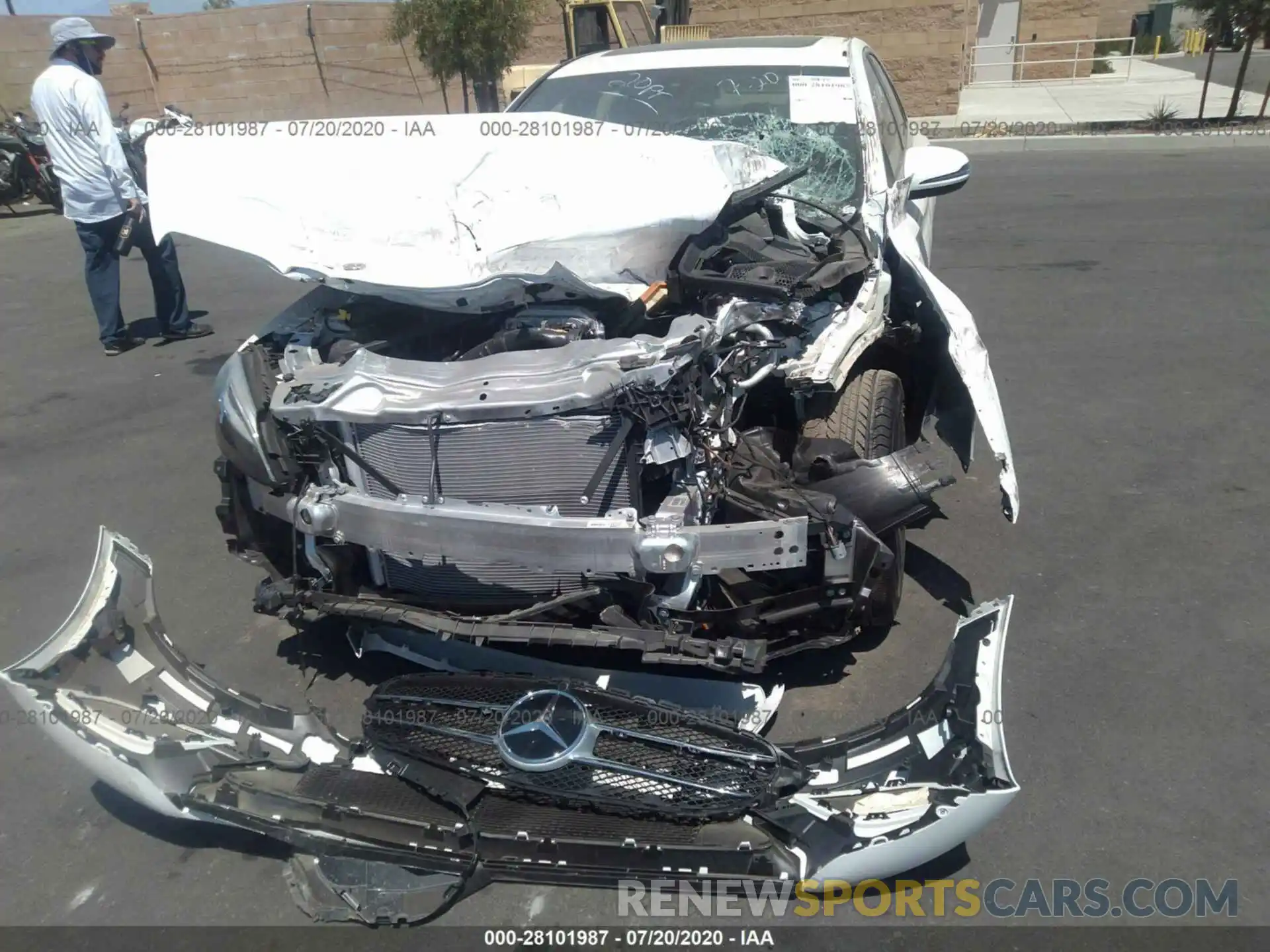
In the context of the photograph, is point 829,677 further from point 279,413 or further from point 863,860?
point 279,413

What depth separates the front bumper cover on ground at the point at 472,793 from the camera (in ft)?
7.70

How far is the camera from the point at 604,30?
15.3 meters

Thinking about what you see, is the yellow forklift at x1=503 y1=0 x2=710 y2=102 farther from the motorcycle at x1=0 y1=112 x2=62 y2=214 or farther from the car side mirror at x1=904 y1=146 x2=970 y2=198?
the car side mirror at x1=904 y1=146 x2=970 y2=198

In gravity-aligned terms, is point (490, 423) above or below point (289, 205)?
below

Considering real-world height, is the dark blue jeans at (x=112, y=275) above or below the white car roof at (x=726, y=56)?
below

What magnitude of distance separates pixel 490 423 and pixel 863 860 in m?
1.48

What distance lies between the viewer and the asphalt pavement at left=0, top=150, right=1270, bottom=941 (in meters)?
2.51

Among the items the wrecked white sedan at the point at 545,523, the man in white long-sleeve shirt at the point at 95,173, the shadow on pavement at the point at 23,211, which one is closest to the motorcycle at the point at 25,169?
the shadow on pavement at the point at 23,211

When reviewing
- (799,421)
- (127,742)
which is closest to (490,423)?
(799,421)

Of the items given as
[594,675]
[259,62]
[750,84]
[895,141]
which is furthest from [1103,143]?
[259,62]

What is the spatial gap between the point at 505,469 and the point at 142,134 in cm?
351

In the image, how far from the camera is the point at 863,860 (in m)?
2.27

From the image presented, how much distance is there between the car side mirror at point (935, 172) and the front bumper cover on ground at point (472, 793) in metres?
2.40

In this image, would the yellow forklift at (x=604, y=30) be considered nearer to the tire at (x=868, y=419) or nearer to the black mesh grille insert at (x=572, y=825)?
the tire at (x=868, y=419)
